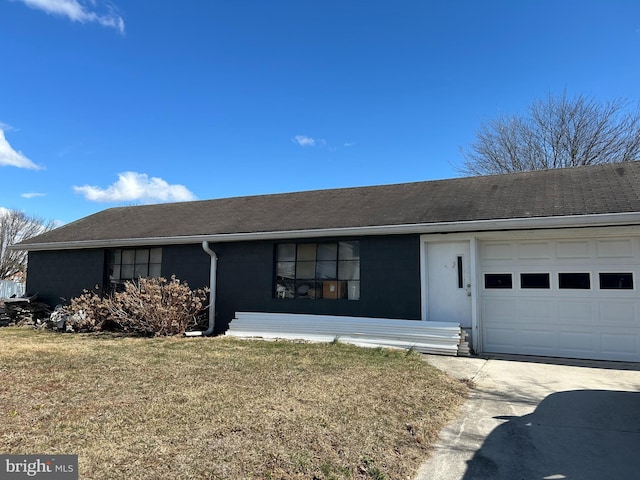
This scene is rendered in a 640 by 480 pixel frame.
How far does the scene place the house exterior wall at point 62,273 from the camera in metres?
12.7

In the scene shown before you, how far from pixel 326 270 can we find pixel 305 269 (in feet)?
1.73

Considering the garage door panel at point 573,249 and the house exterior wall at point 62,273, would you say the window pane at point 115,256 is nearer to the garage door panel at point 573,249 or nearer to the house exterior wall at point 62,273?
the house exterior wall at point 62,273

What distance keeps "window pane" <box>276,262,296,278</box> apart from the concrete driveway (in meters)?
4.59

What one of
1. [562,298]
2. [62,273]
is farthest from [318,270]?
[62,273]

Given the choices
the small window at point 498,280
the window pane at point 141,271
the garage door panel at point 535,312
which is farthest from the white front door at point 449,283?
the window pane at point 141,271

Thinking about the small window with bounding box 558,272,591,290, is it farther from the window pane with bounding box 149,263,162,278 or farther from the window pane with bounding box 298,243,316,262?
the window pane with bounding box 149,263,162,278

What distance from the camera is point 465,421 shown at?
4457 millimetres

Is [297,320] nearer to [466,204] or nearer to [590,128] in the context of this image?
[466,204]

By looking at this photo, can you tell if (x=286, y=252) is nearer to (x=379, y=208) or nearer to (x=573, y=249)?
(x=379, y=208)

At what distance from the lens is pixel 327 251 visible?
9984 mm

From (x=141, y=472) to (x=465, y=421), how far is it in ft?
10.1

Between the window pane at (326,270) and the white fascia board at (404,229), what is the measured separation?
681mm

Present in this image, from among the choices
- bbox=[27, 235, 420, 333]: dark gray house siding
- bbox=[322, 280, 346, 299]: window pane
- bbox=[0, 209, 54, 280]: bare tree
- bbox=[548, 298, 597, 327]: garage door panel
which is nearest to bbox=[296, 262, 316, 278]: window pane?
bbox=[322, 280, 346, 299]: window pane

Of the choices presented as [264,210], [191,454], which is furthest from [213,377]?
[264,210]
